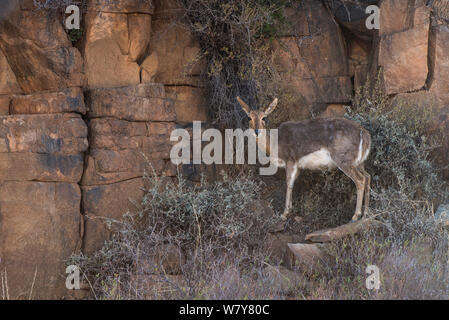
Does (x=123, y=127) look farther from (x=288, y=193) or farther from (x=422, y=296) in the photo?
(x=422, y=296)

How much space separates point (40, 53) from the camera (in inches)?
284

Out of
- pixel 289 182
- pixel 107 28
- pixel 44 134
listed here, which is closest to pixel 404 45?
pixel 289 182

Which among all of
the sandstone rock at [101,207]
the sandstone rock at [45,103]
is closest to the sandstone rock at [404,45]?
the sandstone rock at [101,207]

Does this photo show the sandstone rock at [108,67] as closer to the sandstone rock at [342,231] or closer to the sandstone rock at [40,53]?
the sandstone rock at [40,53]

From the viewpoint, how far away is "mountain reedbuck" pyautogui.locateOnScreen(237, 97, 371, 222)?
7.89 metres

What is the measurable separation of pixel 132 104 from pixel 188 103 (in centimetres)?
155

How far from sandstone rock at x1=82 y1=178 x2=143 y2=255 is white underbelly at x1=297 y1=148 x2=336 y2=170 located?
117 inches

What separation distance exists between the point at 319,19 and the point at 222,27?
247cm

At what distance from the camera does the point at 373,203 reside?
8.20 metres

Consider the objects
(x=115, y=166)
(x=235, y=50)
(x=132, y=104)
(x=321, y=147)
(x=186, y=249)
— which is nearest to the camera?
(x=186, y=249)

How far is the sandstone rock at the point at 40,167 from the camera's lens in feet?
22.3

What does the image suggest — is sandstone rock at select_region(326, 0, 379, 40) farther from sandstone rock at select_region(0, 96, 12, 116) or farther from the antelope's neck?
sandstone rock at select_region(0, 96, 12, 116)

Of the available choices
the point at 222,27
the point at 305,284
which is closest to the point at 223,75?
the point at 222,27

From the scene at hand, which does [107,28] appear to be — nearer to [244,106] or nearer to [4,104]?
[4,104]
